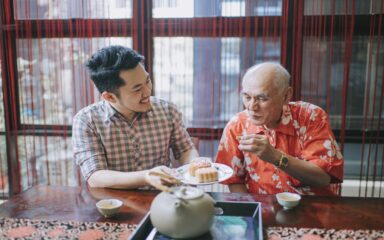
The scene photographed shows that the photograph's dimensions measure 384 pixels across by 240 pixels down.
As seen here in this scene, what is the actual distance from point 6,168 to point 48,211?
6.55ft

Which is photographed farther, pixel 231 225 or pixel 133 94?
pixel 133 94

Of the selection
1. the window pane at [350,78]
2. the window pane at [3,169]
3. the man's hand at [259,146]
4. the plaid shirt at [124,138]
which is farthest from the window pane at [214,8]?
the window pane at [3,169]

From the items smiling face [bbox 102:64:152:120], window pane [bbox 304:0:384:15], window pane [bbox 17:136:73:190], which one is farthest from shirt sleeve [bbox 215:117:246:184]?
window pane [bbox 17:136:73:190]

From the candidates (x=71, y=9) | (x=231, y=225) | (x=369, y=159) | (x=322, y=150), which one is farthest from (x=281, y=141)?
(x=71, y=9)

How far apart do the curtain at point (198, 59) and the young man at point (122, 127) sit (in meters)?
0.87

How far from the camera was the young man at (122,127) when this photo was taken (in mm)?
1699

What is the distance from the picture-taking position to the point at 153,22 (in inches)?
107

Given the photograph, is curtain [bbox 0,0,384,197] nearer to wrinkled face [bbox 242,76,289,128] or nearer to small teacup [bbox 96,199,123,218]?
wrinkled face [bbox 242,76,289,128]

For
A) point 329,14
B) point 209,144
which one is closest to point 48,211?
point 209,144

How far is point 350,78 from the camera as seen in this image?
2.66m

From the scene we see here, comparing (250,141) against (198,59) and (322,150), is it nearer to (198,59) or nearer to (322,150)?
(322,150)

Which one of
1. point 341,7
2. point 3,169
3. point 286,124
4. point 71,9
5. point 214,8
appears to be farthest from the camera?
point 3,169

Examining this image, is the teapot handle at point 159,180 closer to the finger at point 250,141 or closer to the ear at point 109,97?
the finger at point 250,141

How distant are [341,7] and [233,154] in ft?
4.70
